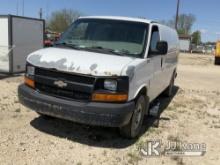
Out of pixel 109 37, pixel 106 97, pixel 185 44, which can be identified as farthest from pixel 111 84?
pixel 185 44

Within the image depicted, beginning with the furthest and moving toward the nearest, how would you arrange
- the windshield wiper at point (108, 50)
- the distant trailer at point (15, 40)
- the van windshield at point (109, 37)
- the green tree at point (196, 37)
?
1. the green tree at point (196, 37)
2. the distant trailer at point (15, 40)
3. the van windshield at point (109, 37)
4. the windshield wiper at point (108, 50)

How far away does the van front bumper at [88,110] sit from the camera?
15.0ft

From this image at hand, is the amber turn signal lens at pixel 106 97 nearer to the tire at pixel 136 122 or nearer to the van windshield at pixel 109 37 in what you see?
the tire at pixel 136 122

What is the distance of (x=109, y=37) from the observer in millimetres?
5707

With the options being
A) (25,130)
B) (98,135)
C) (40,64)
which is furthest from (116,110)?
(25,130)

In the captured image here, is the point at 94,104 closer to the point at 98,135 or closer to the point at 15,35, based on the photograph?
the point at 98,135

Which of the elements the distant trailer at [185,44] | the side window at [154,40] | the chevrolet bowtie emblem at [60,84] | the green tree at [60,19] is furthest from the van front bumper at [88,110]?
the distant trailer at [185,44]

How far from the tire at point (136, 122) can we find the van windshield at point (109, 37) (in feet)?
2.70

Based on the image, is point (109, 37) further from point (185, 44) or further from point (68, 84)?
point (185, 44)

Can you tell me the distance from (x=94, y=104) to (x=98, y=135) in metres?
1.05

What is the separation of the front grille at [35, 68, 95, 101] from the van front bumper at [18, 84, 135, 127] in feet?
0.31

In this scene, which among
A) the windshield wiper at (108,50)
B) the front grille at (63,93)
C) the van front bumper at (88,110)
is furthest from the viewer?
the windshield wiper at (108,50)

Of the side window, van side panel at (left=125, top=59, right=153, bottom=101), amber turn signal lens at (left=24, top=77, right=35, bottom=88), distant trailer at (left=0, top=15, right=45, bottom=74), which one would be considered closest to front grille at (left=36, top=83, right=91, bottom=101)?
amber turn signal lens at (left=24, top=77, right=35, bottom=88)

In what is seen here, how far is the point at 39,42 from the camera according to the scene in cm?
1244
